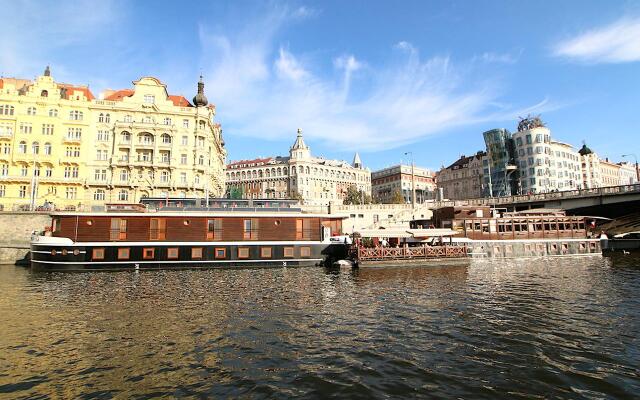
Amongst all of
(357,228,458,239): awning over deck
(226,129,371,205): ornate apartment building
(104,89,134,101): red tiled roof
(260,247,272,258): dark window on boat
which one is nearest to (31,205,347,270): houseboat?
(260,247,272,258): dark window on boat

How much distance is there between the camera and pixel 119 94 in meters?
69.8

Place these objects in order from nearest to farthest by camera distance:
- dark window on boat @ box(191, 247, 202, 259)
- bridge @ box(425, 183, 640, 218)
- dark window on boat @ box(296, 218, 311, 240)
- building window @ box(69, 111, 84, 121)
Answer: dark window on boat @ box(191, 247, 202, 259)
dark window on boat @ box(296, 218, 311, 240)
bridge @ box(425, 183, 640, 218)
building window @ box(69, 111, 84, 121)

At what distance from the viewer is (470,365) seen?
1154 cm

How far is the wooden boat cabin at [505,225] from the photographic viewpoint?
44938mm

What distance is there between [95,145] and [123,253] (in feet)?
117

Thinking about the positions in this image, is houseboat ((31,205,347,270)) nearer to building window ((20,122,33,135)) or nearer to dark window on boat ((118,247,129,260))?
dark window on boat ((118,247,129,260))

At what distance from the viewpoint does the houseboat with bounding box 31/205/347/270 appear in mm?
35594

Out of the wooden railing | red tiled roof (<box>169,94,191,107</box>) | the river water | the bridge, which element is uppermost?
red tiled roof (<box>169,94,191,107</box>)

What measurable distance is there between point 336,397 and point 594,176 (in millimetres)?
174798

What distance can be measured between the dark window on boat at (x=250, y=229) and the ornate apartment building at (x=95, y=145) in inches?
1010

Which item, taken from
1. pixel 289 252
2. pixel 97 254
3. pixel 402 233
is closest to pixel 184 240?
pixel 97 254

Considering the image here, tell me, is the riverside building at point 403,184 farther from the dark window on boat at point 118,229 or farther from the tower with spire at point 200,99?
the dark window on boat at point 118,229

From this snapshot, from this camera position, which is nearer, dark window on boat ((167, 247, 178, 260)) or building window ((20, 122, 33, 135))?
dark window on boat ((167, 247, 178, 260))

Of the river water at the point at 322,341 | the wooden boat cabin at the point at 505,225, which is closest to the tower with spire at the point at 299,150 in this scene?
the wooden boat cabin at the point at 505,225
